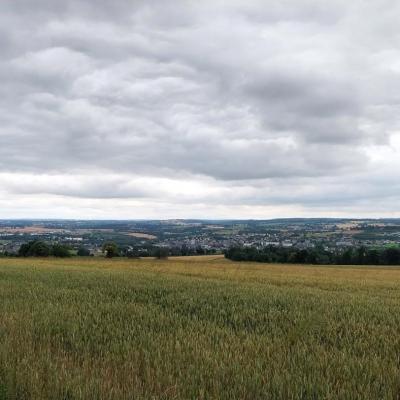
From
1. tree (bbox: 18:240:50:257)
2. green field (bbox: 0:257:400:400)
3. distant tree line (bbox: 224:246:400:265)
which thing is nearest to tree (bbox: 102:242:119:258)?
tree (bbox: 18:240:50:257)

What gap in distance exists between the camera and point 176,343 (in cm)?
700

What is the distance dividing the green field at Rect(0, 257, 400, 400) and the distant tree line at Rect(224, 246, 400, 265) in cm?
5863

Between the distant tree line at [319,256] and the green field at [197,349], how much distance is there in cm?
5863

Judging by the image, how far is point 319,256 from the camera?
69.5 metres

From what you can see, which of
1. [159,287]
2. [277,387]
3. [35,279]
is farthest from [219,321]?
[35,279]

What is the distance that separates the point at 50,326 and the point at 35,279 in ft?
39.2

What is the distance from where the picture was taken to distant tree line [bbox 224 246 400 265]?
69375mm

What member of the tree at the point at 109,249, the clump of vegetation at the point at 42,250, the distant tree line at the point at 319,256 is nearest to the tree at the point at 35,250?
the clump of vegetation at the point at 42,250

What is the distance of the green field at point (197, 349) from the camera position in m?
5.09

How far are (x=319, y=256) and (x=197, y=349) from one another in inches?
2613

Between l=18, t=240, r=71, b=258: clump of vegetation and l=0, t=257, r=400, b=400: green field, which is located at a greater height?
l=0, t=257, r=400, b=400: green field

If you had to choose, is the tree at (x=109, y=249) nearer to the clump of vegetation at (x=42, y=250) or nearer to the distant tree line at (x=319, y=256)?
the clump of vegetation at (x=42, y=250)

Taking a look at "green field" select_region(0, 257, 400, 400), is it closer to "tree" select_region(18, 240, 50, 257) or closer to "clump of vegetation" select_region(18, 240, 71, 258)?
"clump of vegetation" select_region(18, 240, 71, 258)


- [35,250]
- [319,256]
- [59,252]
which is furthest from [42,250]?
[319,256]
